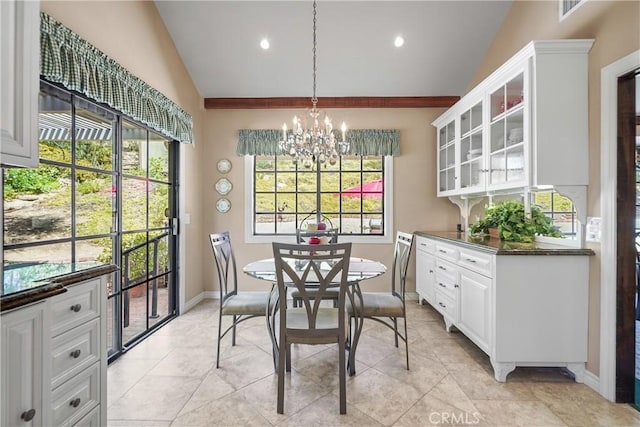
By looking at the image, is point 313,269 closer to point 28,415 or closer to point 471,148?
point 28,415

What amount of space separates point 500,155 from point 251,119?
3055 mm

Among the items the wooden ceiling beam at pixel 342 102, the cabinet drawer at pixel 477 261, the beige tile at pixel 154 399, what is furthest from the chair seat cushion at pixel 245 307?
the wooden ceiling beam at pixel 342 102

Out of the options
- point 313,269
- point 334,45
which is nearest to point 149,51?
point 334,45

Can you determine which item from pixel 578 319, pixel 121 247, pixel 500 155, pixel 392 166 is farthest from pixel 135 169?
pixel 578 319

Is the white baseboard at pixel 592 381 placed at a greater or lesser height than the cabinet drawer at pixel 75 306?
lesser

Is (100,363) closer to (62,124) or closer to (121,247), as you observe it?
(121,247)

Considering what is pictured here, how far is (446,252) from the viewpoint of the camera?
3016 mm

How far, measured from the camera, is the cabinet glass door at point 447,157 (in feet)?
11.7

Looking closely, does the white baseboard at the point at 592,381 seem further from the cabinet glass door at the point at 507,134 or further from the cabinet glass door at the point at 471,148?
the cabinet glass door at the point at 471,148

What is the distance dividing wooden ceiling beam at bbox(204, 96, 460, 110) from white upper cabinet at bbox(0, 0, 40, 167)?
303cm

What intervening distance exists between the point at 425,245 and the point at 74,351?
3274 millimetres

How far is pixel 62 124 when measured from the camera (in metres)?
2.09

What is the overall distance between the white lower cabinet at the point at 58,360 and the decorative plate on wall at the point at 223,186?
275 centimetres

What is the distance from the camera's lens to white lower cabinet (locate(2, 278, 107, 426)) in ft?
3.25
